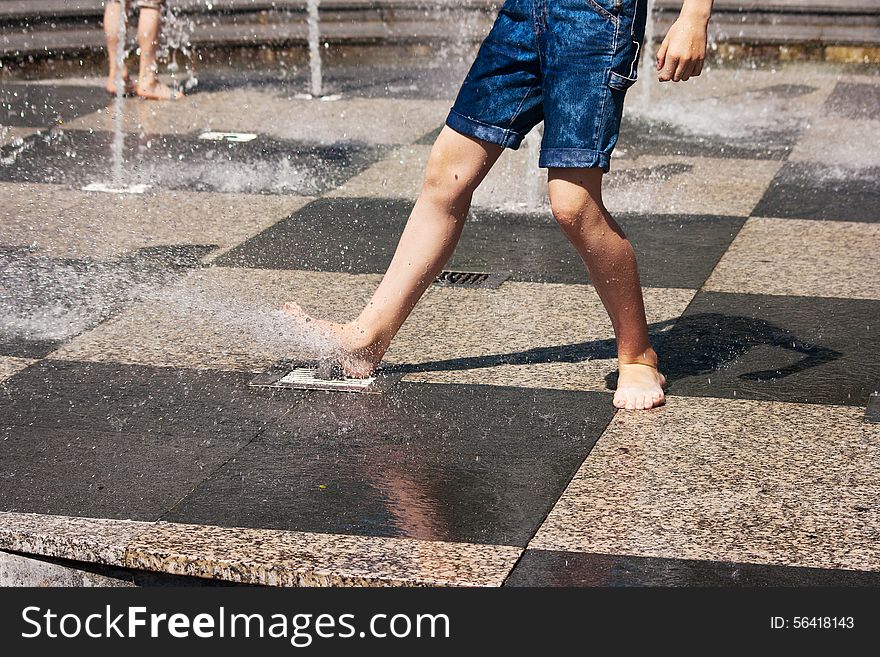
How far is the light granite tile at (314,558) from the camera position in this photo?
10.6 ft

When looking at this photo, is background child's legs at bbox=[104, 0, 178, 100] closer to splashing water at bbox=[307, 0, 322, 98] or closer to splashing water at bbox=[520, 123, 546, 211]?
splashing water at bbox=[307, 0, 322, 98]

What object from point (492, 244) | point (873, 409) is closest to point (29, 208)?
point (492, 244)

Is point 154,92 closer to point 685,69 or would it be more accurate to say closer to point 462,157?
point 462,157

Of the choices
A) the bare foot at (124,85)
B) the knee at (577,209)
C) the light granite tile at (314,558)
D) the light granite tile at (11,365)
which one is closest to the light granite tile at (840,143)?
the knee at (577,209)

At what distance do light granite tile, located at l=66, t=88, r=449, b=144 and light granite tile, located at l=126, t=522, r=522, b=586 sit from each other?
481 centimetres

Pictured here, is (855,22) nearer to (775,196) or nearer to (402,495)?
(775,196)

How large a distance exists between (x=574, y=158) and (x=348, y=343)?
0.92 m

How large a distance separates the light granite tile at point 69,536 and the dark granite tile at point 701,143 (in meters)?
4.70

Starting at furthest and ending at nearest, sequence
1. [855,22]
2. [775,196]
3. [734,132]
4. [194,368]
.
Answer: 1. [855,22]
2. [734,132]
3. [775,196]
4. [194,368]

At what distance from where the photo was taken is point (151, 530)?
11.5 feet

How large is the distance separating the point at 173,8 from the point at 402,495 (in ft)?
27.9

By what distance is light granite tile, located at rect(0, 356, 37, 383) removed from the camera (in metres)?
4.60

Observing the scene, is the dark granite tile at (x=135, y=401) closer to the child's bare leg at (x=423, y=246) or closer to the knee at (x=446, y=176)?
the child's bare leg at (x=423, y=246)

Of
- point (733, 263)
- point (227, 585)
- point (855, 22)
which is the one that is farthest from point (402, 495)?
point (855, 22)
